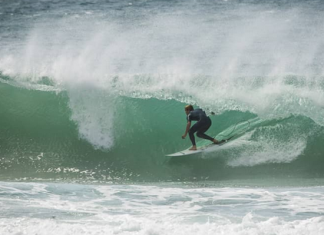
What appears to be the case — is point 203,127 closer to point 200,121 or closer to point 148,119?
point 200,121

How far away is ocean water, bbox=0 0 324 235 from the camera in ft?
25.8

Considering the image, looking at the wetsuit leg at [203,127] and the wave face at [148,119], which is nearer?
the wetsuit leg at [203,127]

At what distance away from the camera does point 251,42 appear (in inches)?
852

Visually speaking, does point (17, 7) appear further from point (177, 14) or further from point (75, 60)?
point (75, 60)

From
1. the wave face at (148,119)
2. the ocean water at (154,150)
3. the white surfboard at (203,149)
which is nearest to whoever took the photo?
the ocean water at (154,150)

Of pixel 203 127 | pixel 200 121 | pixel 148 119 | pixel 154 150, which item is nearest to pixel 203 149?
pixel 203 127

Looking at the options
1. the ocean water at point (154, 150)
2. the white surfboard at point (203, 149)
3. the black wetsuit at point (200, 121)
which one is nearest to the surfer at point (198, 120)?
the black wetsuit at point (200, 121)

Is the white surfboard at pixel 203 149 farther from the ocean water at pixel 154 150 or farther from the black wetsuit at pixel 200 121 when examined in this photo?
the black wetsuit at pixel 200 121

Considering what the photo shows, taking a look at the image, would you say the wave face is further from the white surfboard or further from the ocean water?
the white surfboard

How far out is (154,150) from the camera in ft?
37.7

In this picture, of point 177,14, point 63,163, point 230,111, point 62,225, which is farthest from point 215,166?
point 177,14

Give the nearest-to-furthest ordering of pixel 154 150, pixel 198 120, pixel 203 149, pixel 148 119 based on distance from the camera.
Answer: pixel 198 120 < pixel 203 149 < pixel 154 150 < pixel 148 119

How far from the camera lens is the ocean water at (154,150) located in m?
7.88

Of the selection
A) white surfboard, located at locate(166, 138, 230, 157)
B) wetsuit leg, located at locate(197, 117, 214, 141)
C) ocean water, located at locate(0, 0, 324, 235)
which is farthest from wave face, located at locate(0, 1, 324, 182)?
wetsuit leg, located at locate(197, 117, 214, 141)
